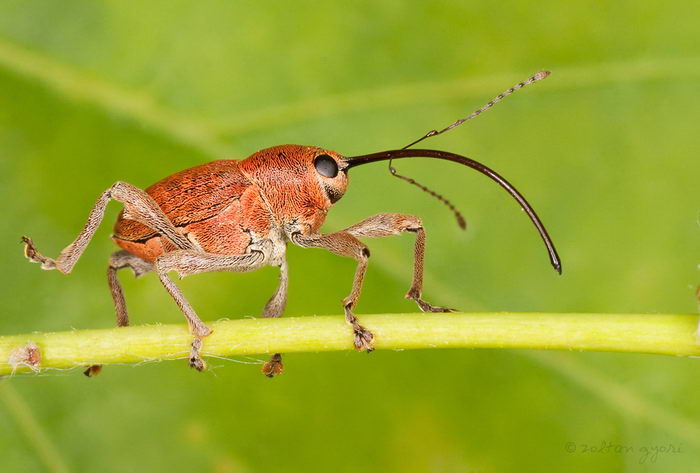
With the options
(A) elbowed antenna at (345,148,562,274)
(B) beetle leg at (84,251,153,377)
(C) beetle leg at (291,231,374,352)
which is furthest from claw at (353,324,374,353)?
(B) beetle leg at (84,251,153,377)

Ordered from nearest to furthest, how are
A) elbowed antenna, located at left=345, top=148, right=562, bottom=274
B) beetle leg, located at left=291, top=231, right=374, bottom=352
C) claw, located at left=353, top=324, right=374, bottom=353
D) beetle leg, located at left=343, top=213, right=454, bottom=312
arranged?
claw, located at left=353, top=324, right=374, bottom=353 → elbowed antenna, located at left=345, top=148, right=562, bottom=274 → beetle leg, located at left=291, top=231, right=374, bottom=352 → beetle leg, located at left=343, top=213, right=454, bottom=312

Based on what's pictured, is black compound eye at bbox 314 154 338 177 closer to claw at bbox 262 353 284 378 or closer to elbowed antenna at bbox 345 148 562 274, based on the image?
elbowed antenna at bbox 345 148 562 274

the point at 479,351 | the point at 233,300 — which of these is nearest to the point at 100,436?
the point at 233,300

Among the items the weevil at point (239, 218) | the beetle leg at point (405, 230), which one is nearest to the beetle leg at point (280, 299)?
the weevil at point (239, 218)

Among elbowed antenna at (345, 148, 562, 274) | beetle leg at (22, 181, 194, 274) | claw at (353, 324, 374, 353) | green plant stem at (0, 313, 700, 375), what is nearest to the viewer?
green plant stem at (0, 313, 700, 375)

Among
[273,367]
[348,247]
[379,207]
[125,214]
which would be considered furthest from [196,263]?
[379,207]

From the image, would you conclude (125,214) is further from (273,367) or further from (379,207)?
(379,207)

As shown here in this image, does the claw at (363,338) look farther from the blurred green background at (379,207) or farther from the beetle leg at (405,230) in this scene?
the blurred green background at (379,207)
